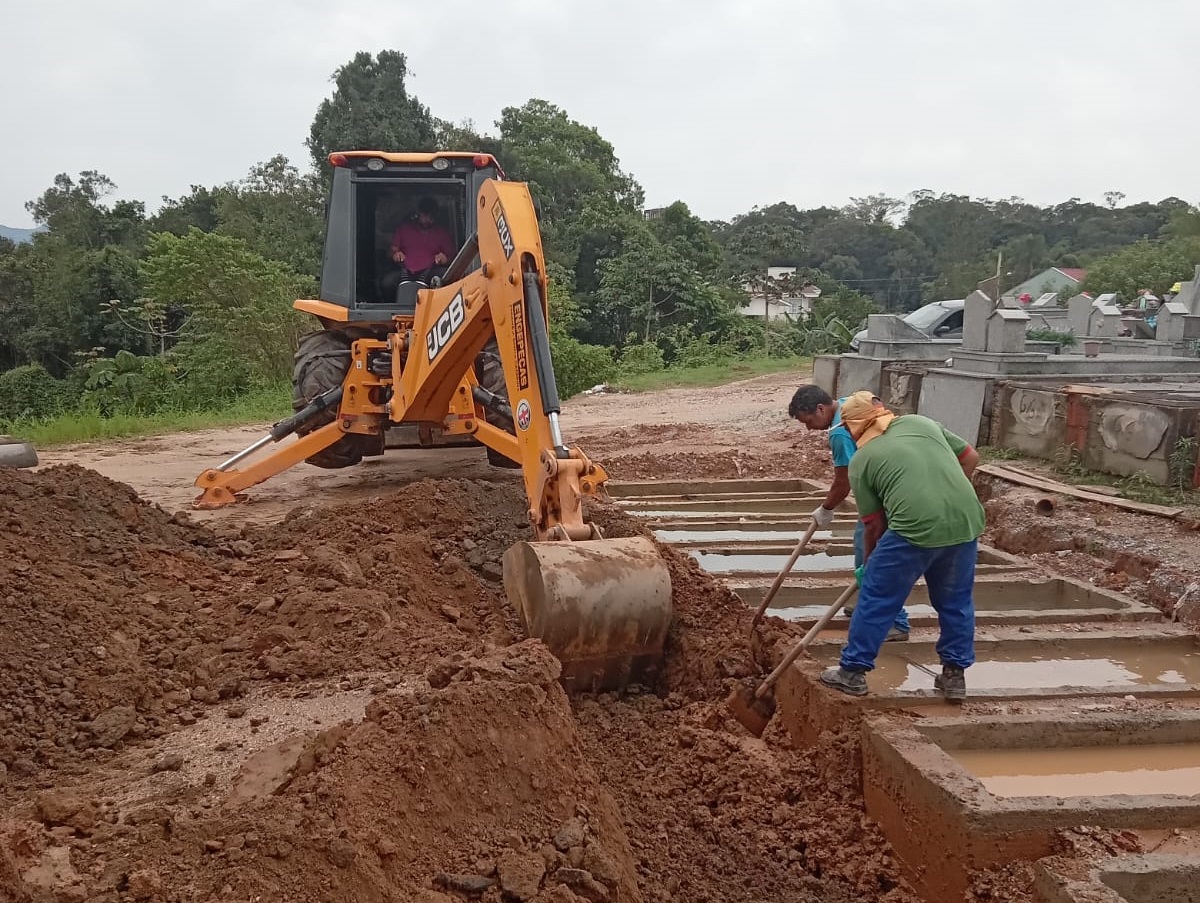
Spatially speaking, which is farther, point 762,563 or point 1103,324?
point 1103,324

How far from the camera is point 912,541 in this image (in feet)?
10.9

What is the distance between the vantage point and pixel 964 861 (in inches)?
104

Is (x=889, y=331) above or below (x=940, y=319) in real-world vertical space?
below

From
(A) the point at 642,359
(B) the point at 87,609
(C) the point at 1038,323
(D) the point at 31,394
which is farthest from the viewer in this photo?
(A) the point at 642,359

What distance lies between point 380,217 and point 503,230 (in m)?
2.91

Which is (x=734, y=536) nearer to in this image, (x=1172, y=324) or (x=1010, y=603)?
(x=1010, y=603)

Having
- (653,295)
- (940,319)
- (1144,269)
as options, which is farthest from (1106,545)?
(1144,269)

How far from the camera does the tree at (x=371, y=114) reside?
27859mm

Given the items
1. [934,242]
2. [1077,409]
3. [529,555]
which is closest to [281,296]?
[1077,409]

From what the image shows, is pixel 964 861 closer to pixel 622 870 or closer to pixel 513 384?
pixel 622 870

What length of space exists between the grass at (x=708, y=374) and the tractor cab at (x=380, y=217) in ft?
35.2

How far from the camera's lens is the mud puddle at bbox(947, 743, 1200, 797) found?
2.98m

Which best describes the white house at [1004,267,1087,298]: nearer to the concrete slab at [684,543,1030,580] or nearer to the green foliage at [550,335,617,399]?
the green foliage at [550,335,617,399]

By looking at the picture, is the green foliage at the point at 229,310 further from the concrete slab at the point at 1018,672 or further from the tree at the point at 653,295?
the concrete slab at the point at 1018,672
